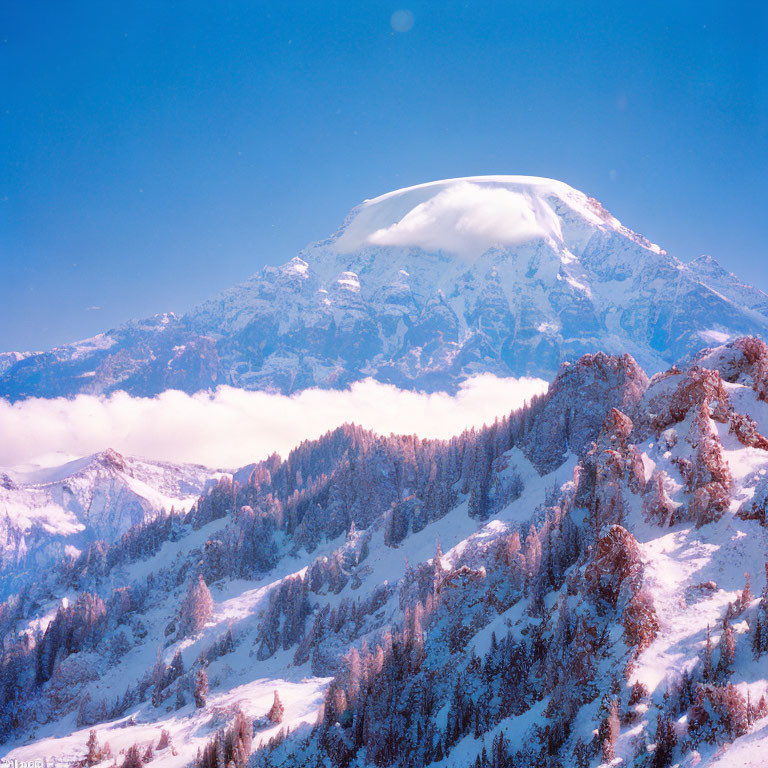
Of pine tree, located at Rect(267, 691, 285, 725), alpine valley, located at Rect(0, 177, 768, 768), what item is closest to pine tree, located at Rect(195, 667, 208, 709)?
alpine valley, located at Rect(0, 177, 768, 768)

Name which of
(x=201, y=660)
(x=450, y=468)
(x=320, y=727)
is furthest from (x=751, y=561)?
(x=201, y=660)

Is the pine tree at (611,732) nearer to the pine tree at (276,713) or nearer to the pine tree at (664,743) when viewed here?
the pine tree at (664,743)

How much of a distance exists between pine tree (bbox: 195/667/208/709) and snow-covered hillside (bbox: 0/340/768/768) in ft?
1.09

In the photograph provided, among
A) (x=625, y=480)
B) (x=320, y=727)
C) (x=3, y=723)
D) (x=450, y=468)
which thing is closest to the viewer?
(x=625, y=480)

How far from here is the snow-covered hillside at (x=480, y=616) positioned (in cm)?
3656

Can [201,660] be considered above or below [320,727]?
below

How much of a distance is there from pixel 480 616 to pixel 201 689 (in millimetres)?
54807

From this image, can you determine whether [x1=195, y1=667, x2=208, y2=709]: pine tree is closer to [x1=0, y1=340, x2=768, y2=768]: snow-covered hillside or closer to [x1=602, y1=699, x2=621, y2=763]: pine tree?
[x1=0, y1=340, x2=768, y2=768]: snow-covered hillside

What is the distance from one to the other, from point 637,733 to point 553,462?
7382cm

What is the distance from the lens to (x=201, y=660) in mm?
103500

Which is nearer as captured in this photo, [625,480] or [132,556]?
[625,480]

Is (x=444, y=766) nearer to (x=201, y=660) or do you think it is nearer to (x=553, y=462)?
(x=553, y=462)

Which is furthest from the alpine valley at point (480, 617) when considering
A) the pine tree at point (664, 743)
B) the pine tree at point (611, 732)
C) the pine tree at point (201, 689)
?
the pine tree at point (201, 689)

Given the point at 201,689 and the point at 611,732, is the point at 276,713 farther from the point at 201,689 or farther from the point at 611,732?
the point at 611,732
